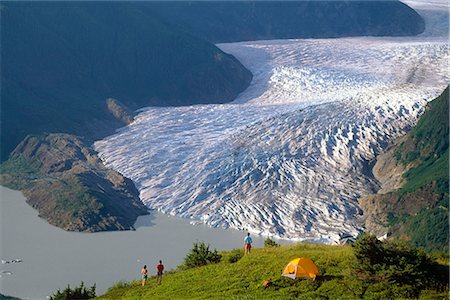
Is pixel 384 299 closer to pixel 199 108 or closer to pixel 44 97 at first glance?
pixel 199 108

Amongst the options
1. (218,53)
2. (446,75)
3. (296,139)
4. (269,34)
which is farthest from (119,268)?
(269,34)

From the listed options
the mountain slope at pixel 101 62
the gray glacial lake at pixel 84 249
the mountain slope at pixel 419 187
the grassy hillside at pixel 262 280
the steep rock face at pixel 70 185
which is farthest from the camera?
the mountain slope at pixel 101 62

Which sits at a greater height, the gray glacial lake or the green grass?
the green grass

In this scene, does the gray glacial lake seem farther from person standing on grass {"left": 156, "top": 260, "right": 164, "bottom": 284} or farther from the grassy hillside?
the grassy hillside

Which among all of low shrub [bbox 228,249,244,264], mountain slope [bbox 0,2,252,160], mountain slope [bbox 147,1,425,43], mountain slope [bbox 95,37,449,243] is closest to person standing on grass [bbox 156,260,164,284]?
low shrub [bbox 228,249,244,264]

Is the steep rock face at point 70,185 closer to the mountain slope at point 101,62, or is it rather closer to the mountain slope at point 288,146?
the mountain slope at point 288,146

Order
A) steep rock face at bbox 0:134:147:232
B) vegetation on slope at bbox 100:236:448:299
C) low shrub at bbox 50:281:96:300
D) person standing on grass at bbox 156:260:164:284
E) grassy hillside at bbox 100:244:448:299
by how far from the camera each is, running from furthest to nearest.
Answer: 1. steep rock face at bbox 0:134:147:232
2. low shrub at bbox 50:281:96:300
3. person standing on grass at bbox 156:260:164:284
4. grassy hillside at bbox 100:244:448:299
5. vegetation on slope at bbox 100:236:448:299

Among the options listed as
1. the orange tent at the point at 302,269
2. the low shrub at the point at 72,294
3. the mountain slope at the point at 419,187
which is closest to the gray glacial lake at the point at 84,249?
the mountain slope at the point at 419,187

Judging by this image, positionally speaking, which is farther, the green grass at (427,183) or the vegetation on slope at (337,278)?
the green grass at (427,183)
